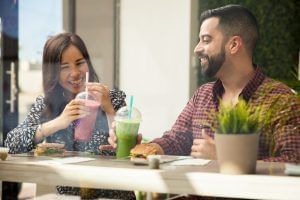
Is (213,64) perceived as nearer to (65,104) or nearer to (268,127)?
(268,127)

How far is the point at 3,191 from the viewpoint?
2.83m

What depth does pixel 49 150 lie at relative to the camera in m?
2.57

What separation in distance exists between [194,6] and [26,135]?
1101 mm

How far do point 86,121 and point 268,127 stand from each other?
1.00m

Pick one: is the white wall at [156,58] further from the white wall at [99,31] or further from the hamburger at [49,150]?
the hamburger at [49,150]

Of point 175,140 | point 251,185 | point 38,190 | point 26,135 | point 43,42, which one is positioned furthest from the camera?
point 43,42

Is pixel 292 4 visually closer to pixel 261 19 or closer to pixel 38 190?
pixel 261 19

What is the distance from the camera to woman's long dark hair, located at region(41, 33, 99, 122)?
9.62 ft

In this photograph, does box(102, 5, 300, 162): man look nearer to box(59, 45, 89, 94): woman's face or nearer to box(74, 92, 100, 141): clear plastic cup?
box(74, 92, 100, 141): clear plastic cup

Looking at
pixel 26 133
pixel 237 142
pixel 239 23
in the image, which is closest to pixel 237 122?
pixel 237 142

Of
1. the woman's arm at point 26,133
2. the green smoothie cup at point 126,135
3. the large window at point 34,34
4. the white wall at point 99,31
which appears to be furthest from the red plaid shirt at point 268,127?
the large window at point 34,34

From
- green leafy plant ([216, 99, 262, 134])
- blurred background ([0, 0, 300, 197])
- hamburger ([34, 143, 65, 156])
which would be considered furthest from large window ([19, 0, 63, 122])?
green leafy plant ([216, 99, 262, 134])

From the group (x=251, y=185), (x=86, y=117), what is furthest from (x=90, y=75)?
(x=251, y=185)

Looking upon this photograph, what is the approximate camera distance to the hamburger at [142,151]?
2318 millimetres
